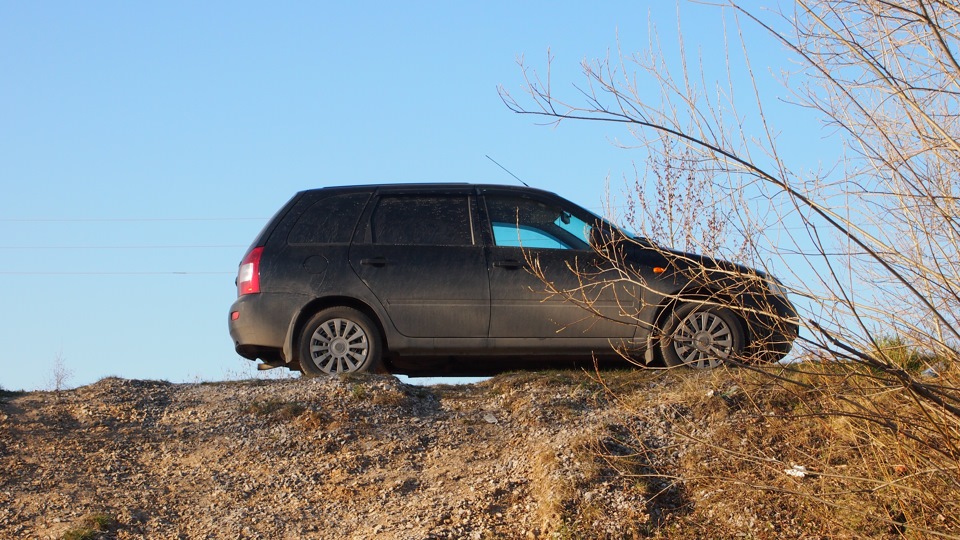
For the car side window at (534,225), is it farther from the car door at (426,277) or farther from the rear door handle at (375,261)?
the rear door handle at (375,261)

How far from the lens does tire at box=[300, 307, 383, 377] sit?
31.0ft

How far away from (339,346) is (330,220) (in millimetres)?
1077

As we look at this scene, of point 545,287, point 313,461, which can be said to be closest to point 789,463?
point 313,461

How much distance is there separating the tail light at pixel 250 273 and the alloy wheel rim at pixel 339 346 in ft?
2.10

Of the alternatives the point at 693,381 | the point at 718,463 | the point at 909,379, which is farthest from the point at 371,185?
the point at 909,379

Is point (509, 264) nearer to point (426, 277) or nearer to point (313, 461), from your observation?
point (426, 277)

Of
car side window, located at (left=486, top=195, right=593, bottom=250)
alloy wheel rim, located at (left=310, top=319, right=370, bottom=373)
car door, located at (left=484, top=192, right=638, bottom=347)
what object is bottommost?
alloy wheel rim, located at (left=310, top=319, right=370, bottom=373)

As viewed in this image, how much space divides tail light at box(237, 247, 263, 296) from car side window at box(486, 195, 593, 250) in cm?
199

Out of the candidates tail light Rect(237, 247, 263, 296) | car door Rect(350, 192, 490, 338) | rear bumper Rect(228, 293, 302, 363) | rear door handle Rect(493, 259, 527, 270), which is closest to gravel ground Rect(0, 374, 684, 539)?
rear bumper Rect(228, 293, 302, 363)

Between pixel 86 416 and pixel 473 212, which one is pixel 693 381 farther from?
pixel 86 416

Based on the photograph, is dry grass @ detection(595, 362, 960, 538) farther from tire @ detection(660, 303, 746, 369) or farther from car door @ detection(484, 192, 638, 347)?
car door @ detection(484, 192, 638, 347)

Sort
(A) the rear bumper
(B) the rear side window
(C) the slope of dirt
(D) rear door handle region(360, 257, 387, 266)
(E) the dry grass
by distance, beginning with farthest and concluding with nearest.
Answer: (B) the rear side window
(D) rear door handle region(360, 257, 387, 266)
(A) the rear bumper
(C) the slope of dirt
(E) the dry grass

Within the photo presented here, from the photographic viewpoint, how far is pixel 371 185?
998 centimetres

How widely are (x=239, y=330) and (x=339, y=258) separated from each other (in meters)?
1.02
